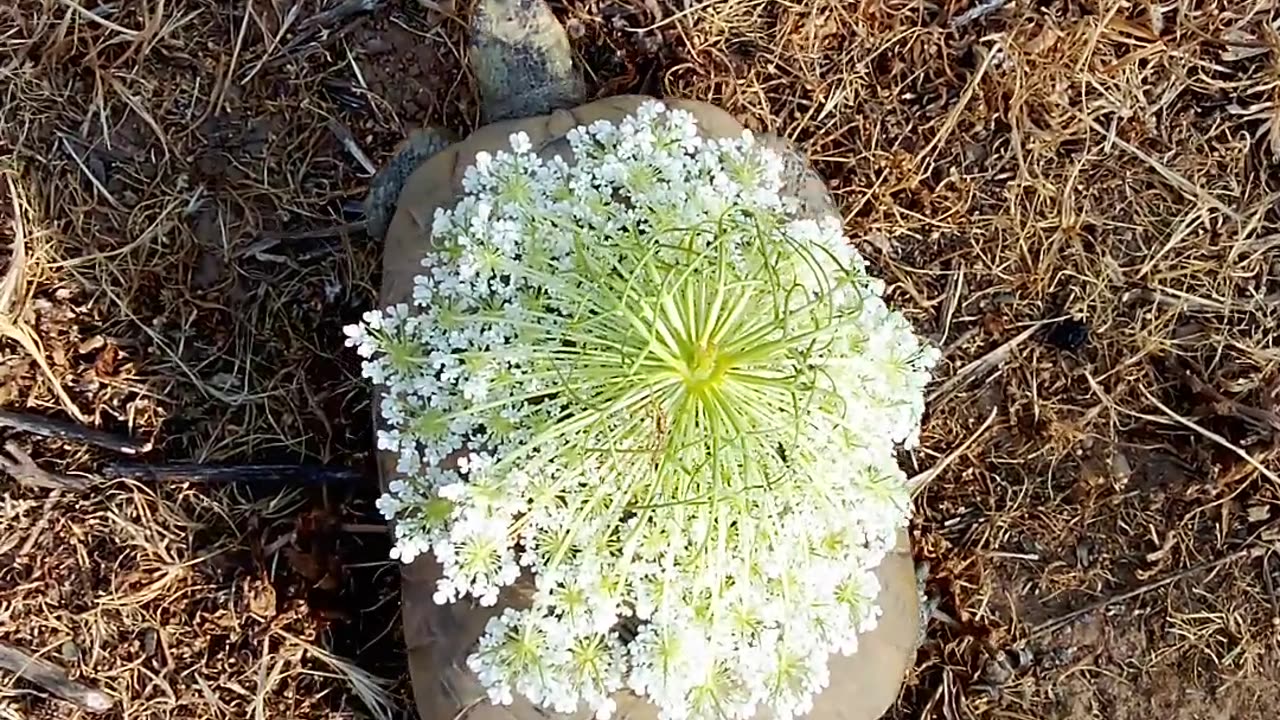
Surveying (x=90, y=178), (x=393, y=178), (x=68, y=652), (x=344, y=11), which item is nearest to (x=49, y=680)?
(x=68, y=652)

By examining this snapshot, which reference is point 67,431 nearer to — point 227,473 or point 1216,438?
point 227,473

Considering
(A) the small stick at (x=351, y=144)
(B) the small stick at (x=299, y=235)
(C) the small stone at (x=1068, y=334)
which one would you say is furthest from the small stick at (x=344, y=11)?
(C) the small stone at (x=1068, y=334)

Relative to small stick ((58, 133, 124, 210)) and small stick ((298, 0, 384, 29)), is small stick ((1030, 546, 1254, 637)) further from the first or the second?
small stick ((58, 133, 124, 210))

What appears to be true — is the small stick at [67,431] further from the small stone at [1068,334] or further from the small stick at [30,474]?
the small stone at [1068,334]

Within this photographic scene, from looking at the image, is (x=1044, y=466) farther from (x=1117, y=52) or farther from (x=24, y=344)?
(x=24, y=344)

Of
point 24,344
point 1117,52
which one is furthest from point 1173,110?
point 24,344

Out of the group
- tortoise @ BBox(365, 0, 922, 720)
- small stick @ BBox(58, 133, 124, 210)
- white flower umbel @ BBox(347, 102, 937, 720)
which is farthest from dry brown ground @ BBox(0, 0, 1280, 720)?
white flower umbel @ BBox(347, 102, 937, 720)
